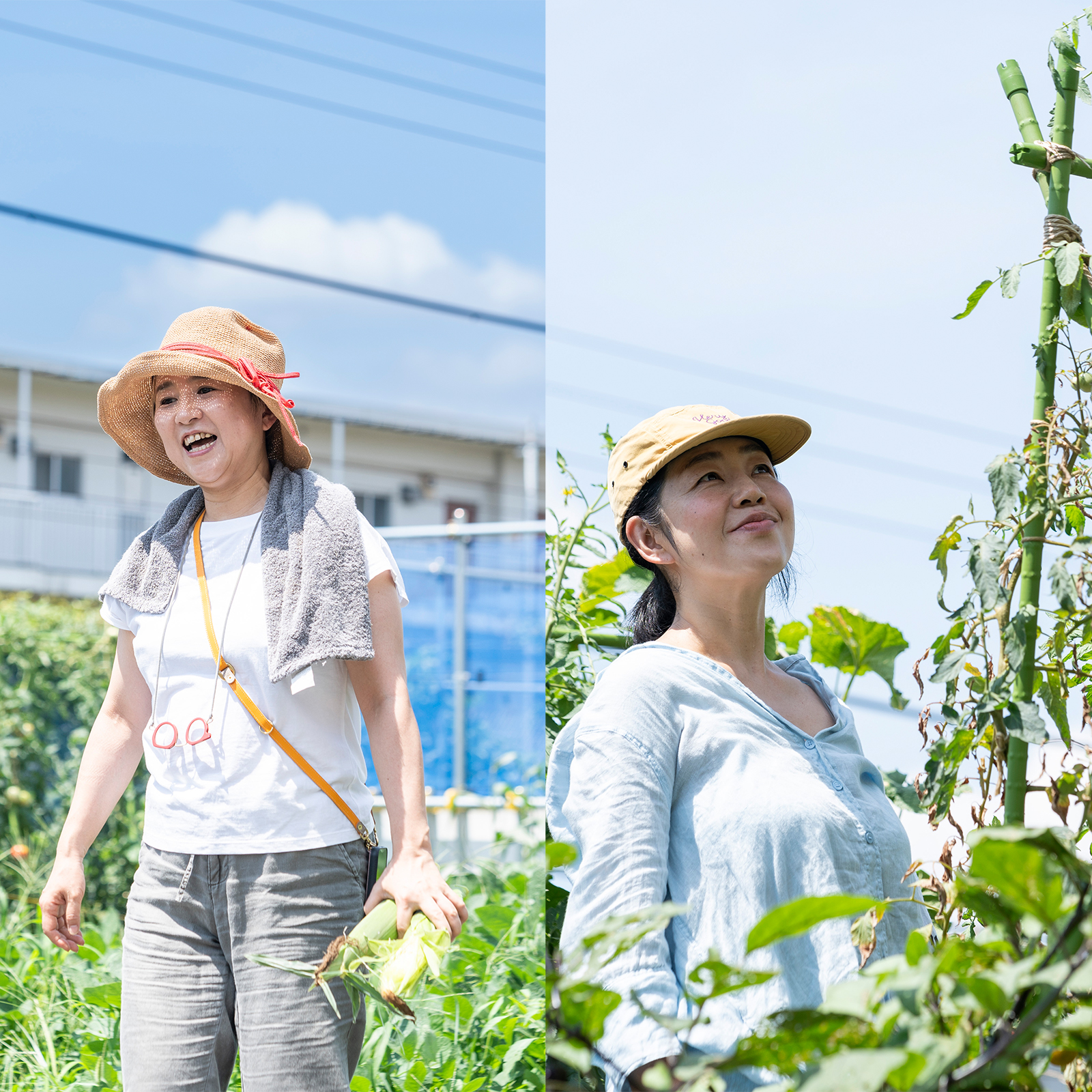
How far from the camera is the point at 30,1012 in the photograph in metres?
2.77

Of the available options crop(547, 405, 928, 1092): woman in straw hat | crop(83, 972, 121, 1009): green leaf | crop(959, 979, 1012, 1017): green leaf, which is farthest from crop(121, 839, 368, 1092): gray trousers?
crop(959, 979, 1012, 1017): green leaf

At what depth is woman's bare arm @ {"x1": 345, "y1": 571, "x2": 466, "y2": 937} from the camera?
1.50 m

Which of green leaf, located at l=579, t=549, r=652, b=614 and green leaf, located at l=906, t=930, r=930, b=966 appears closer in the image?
green leaf, located at l=906, t=930, r=930, b=966

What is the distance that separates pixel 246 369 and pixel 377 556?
1.07 feet

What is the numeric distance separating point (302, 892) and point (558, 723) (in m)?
0.58

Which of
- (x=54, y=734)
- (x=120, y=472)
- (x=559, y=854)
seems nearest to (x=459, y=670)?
(x=54, y=734)

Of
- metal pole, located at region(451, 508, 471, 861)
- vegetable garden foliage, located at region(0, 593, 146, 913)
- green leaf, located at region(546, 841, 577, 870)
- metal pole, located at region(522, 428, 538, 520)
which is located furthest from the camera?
metal pole, located at region(522, 428, 538, 520)

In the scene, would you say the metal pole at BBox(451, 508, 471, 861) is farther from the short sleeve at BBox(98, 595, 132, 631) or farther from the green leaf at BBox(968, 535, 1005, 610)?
the green leaf at BBox(968, 535, 1005, 610)

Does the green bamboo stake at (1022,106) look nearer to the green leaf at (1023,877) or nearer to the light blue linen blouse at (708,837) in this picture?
the light blue linen blouse at (708,837)

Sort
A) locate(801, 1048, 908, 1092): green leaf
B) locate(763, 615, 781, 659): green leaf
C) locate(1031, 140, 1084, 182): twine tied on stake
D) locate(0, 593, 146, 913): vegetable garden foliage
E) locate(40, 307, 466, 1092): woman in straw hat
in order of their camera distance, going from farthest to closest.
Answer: locate(0, 593, 146, 913): vegetable garden foliage
locate(763, 615, 781, 659): green leaf
locate(40, 307, 466, 1092): woman in straw hat
locate(1031, 140, 1084, 182): twine tied on stake
locate(801, 1048, 908, 1092): green leaf

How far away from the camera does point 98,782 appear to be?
1.75 meters

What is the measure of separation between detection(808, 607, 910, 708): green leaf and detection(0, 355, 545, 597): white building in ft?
42.9

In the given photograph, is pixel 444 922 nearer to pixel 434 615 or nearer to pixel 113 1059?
pixel 113 1059

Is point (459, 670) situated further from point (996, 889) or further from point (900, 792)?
point (996, 889)
